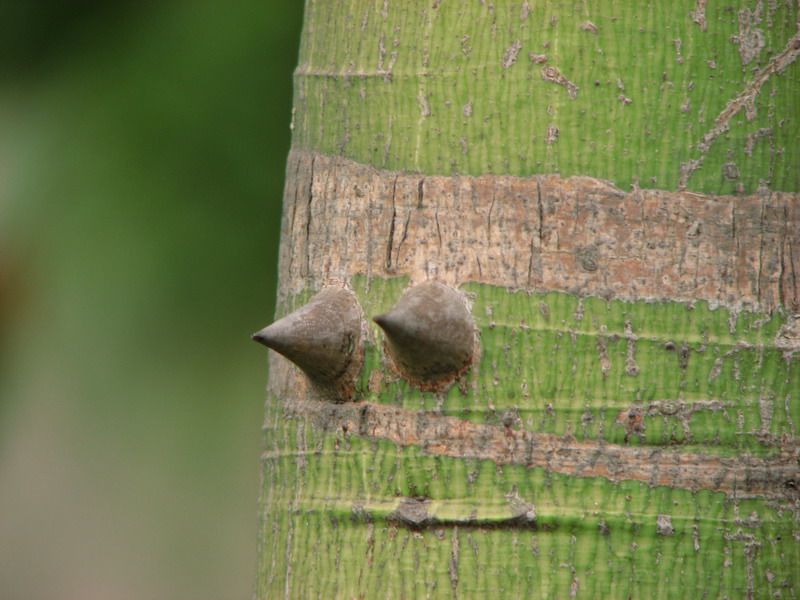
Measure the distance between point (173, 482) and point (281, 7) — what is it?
2432mm

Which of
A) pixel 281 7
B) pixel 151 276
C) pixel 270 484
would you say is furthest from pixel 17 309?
pixel 270 484

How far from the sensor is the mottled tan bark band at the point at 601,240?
1.19 m

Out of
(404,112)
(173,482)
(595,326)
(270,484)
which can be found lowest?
(173,482)

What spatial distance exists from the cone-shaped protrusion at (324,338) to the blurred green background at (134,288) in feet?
11.1

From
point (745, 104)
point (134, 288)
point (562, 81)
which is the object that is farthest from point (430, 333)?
point (134, 288)

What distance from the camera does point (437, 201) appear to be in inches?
48.9

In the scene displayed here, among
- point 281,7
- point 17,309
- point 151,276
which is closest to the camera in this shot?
point 281,7

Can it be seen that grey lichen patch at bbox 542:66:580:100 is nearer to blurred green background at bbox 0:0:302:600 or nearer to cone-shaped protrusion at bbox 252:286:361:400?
cone-shaped protrusion at bbox 252:286:361:400

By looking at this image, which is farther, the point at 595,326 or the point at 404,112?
the point at 404,112

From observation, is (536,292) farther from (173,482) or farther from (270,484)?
(173,482)

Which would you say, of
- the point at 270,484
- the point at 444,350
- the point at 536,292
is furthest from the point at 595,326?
the point at 270,484

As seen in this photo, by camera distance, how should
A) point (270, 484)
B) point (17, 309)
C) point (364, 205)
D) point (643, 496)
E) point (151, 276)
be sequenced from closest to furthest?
point (643, 496), point (364, 205), point (270, 484), point (151, 276), point (17, 309)

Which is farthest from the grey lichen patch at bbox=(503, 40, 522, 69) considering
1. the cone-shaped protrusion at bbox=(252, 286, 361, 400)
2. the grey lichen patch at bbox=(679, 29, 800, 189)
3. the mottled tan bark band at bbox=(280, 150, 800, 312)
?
the cone-shaped protrusion at bbox=(252, 286, 361, 400)

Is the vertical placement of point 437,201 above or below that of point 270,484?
above
